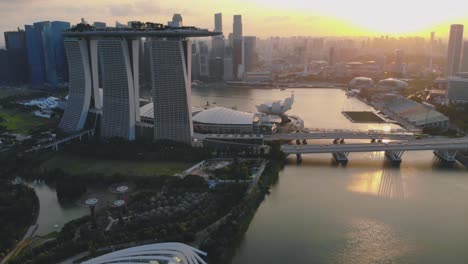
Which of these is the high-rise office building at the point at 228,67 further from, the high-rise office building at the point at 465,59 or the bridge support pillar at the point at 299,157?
the bridge support pillar at the point at 299,157

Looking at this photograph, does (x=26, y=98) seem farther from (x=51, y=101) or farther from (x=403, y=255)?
(x=403, y=255)

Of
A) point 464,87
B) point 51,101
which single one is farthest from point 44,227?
point 464,87

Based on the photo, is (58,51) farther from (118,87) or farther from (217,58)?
(118,87)

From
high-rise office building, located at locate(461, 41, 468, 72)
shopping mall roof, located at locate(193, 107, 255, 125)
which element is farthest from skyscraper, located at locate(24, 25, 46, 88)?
high-rise office building, located at locate(461, 41, 468, 72)

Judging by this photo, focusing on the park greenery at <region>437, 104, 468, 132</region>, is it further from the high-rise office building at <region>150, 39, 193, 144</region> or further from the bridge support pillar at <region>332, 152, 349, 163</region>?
the high-rise office building at <region>150, 39, 193, 144</region>

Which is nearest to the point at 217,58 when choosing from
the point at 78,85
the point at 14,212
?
the point at 78,85
